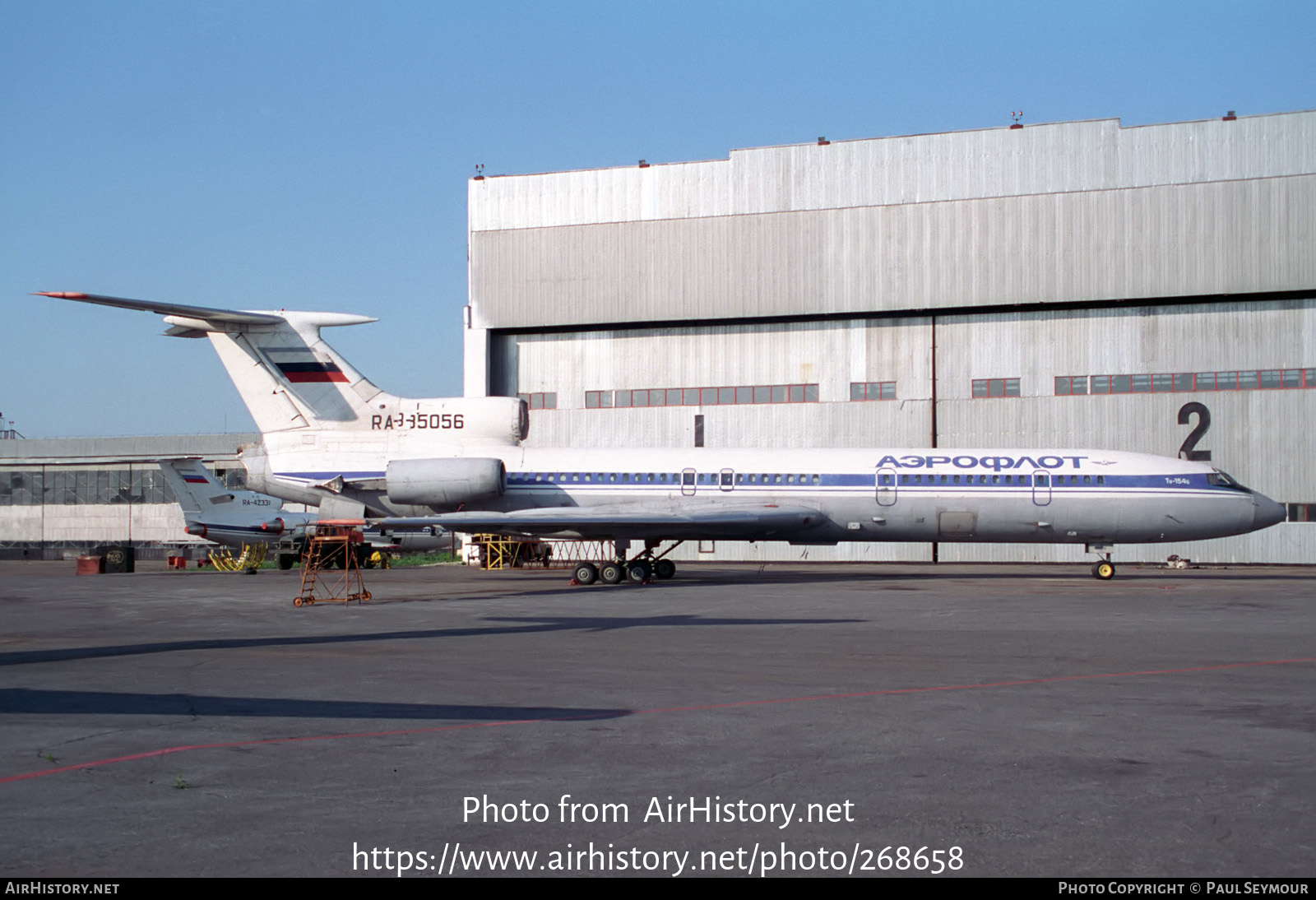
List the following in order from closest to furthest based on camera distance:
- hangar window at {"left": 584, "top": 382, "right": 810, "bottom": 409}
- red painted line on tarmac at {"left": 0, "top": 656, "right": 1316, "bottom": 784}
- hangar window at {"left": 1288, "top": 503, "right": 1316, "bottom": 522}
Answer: red painted line on tarmac at {"left": 0, "top": 656, "right": 1316, "bottom": 784}, hangar window at {"left": 1288, "top": 503, "right": 1316, "bottom": 522}, hangar window at {"left": 584, "top": 382, "right": 810, "bottom": 409}

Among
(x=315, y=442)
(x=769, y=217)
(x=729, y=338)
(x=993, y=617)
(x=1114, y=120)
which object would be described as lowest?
(x=993, y=617)

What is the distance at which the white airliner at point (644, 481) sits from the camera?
26359 millimetres

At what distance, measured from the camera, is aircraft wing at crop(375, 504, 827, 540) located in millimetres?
25266

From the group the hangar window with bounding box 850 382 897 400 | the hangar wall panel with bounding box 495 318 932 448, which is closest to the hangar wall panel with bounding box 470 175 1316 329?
the hangar wall panel with bounding box 495 318 932 448

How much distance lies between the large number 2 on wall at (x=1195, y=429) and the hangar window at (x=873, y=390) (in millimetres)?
9736

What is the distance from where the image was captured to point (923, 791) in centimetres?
656

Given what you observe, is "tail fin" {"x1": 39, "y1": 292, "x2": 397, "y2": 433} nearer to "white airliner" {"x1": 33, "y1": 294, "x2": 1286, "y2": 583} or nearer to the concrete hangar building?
"white airliner" {"x1": 33, "y1": 294, "x2": 1286, "y2": 583}

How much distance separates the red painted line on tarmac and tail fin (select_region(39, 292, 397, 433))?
19805 mm

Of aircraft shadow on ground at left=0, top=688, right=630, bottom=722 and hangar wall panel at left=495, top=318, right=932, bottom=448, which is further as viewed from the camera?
hangar wall panel at left=495, top=318, right=932, bottom=448

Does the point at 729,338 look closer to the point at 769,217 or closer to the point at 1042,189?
the point at 769,217
